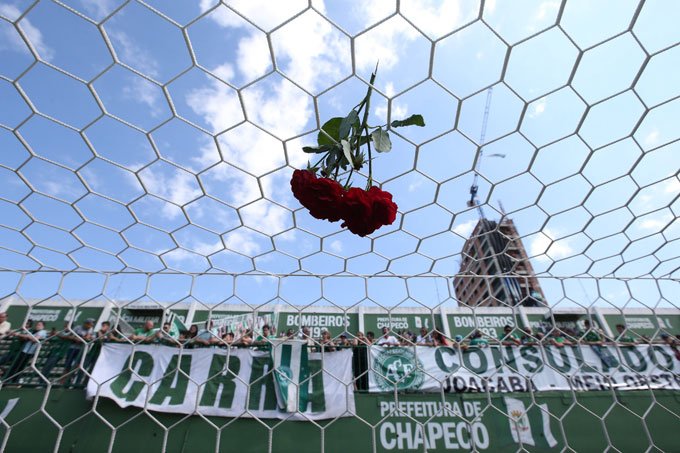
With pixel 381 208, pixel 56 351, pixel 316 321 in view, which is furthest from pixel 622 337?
pixel 316 321

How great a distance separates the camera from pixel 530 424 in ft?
8.80

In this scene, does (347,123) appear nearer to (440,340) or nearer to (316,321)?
(440,340)

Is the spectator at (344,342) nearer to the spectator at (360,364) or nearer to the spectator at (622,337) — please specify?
the spectator at (360,364)

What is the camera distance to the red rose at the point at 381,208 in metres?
0.80

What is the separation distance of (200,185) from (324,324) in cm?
630

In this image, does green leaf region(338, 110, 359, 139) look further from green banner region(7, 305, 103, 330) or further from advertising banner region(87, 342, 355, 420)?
green banner region(7, 305, 103, 330)

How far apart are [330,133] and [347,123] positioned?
0.25 feet

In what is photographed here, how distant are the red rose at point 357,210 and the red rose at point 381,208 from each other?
1cm

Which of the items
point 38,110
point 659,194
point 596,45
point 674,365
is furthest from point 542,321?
point 38,110

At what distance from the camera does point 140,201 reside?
2.15 meters

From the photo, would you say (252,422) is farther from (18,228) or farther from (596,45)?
(596,45)

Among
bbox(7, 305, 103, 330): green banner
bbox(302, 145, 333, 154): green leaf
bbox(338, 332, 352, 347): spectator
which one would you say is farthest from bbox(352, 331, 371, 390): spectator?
bbox(7, 305, 103, 330): green banner

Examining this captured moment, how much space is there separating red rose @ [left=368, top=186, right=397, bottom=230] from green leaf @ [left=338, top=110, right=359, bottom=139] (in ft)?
0.57

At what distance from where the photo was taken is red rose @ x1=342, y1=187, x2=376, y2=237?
780mm
